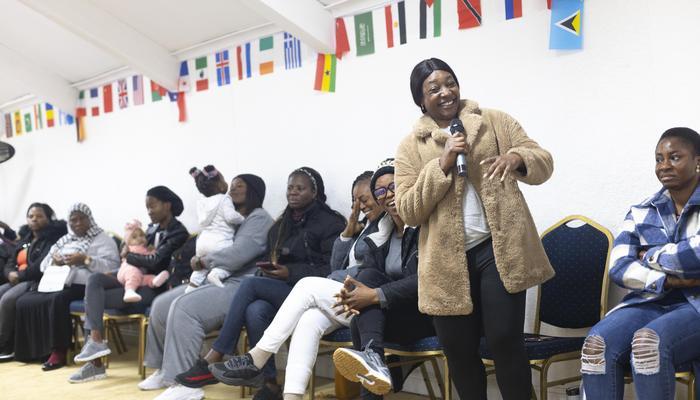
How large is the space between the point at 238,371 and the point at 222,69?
242 centimetres

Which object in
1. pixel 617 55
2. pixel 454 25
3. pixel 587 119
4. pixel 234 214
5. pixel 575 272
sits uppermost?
pixel 454 25

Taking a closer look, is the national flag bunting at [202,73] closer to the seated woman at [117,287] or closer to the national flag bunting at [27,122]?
the seated woman at [117,287]

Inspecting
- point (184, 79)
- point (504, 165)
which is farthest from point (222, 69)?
point (504, 165)

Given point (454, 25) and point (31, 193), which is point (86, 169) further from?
point (454, 25)

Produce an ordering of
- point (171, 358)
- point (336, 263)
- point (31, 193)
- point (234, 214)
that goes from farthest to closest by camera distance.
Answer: point (31, 193) → point (234, 214) → point (171, 358) → point (336, 263)

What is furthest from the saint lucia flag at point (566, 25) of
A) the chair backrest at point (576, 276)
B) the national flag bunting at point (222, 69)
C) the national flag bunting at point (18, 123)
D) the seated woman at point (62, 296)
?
the national flag bunting at point (18, 123)

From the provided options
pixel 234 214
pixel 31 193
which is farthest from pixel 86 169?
pixel 234 214

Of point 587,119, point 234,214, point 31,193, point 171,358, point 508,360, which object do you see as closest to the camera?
point 508,360

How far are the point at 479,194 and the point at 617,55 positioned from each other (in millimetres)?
1152

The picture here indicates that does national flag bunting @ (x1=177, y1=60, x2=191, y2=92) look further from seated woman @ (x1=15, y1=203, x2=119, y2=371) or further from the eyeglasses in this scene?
the eyeglasses

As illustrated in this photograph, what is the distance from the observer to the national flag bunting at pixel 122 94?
568cm

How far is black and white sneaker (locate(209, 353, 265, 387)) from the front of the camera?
315 centimetres

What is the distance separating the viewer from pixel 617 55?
3.01 m

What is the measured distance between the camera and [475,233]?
2281 millimetres
